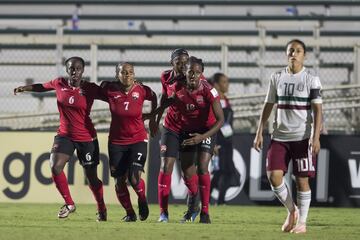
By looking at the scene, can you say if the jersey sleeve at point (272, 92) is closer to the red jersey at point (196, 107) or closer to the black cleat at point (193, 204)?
the red jersey at point (196, 107)

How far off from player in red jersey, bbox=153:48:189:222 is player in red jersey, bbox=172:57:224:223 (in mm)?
88

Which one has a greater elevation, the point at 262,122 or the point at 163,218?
the point at 262,122

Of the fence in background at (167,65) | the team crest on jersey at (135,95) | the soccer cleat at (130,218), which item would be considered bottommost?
the soccer cleat at (130,218)

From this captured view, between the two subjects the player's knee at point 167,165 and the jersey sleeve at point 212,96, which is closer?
the jersey sleeve at point 212,96

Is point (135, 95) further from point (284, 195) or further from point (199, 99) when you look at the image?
point (284, 195)

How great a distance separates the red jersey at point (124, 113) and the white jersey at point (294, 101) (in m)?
2.22

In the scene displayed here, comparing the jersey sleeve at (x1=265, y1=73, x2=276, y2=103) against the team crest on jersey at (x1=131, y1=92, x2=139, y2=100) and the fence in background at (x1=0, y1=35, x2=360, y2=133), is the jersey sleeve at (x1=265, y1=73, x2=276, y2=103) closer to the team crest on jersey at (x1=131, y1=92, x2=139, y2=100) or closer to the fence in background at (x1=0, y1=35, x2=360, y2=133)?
the team crest on jersey at (x1=131, y1=92, x2=139, y2=100)

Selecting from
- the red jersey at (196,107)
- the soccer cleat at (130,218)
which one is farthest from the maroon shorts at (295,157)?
the soccer cleat at (130,218)

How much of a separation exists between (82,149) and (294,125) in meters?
3.18

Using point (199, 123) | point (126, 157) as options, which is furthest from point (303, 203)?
point (126, 157)

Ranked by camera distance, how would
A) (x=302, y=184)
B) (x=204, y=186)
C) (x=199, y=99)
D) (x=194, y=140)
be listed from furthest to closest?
(x=204, y=186), (x=199, y=99), (x=194, y=140), (x=302, y=184)

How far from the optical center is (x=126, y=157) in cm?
1199

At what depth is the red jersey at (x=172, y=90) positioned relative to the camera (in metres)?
11.9

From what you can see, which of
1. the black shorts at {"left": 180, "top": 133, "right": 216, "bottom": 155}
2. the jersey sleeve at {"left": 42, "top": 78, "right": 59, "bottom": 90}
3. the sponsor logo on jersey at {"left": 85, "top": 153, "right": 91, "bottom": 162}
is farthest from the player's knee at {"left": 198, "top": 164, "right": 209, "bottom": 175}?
the jersey sleeve at {"left": 42, "top": 78, "right": 59, "bottom": 90}
